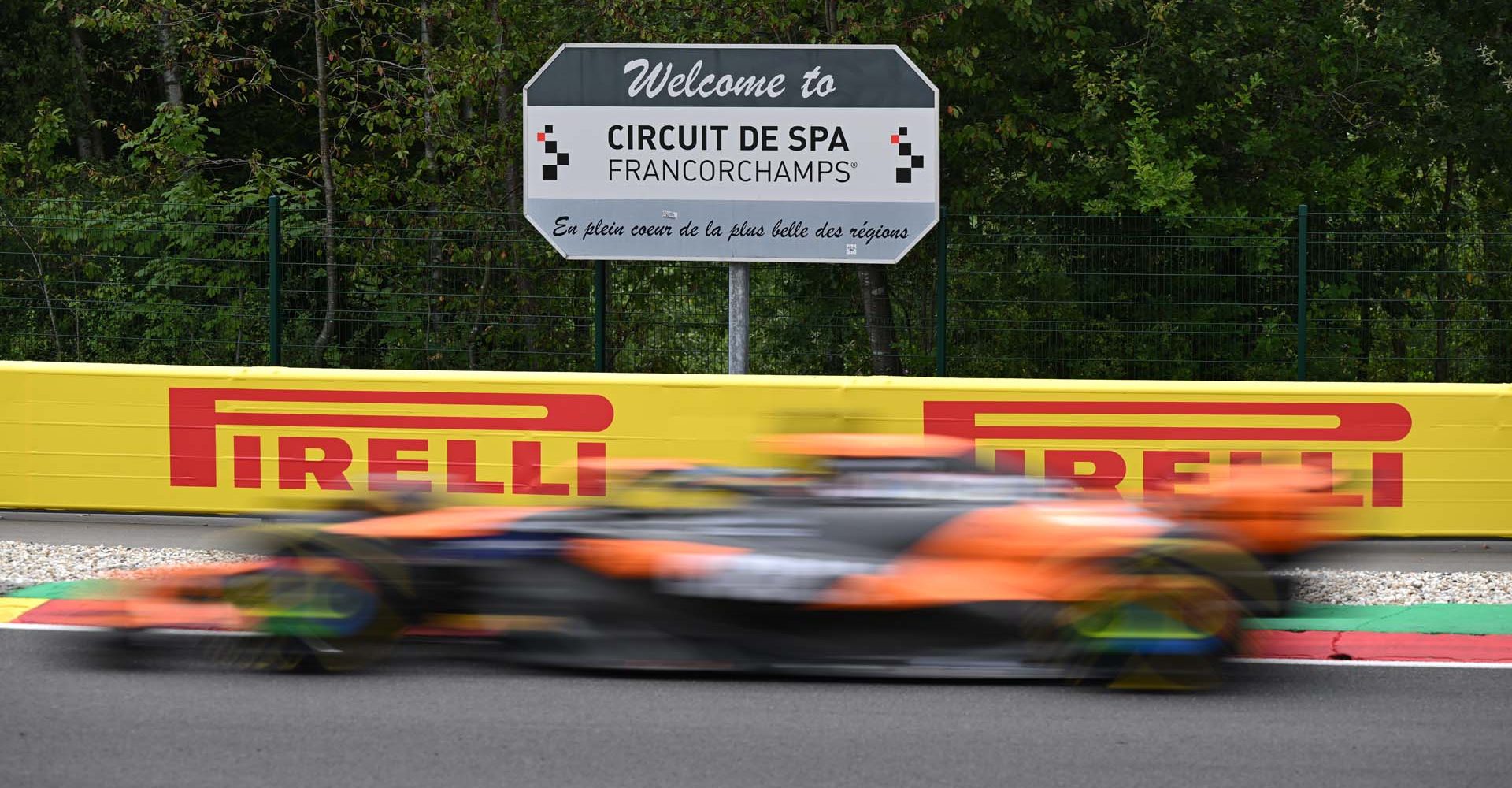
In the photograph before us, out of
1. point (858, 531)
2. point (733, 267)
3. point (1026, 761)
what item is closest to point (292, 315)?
point (733, 267)

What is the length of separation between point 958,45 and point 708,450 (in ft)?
26.0

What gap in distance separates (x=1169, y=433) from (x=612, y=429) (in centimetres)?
334

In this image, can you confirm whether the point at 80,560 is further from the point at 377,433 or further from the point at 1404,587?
the point at 1404,587

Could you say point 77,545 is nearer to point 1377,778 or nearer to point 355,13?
point 1377,778

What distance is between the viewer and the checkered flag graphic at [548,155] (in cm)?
1385

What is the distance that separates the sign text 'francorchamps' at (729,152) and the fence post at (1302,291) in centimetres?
269

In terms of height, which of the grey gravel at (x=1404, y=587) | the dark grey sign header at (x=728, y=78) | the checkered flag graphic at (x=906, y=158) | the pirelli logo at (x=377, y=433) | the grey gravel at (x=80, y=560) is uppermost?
the dark grey sign header at (x=728, y=78)

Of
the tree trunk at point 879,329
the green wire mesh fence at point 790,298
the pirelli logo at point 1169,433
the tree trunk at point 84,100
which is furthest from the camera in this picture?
the tree trunk at point 84,100

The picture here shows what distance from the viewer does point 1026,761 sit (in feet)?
20.4

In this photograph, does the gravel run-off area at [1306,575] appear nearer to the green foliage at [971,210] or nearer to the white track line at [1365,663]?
the white track line at [1365,663]

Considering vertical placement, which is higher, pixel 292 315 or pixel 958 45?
pixel 958 45

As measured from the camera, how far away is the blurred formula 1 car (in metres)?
6.94

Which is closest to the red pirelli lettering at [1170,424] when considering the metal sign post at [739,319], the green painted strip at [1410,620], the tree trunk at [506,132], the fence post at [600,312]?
the green painted strip at [1410,620]

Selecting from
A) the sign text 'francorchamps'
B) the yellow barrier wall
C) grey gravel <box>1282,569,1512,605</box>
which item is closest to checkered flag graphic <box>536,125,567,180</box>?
the sign text 'francorchamps'
